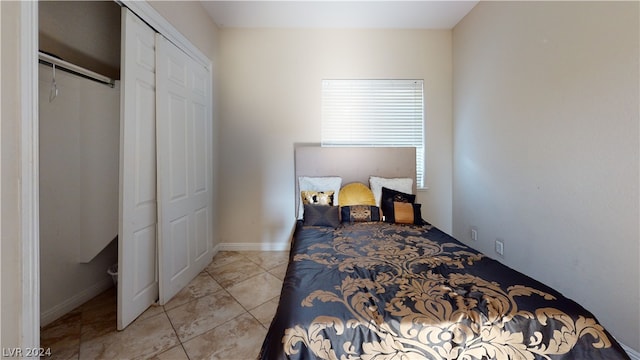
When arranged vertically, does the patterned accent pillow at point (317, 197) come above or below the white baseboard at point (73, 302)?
above

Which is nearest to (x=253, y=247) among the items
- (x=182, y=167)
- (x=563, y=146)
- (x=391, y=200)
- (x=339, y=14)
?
(x=182, y=167)

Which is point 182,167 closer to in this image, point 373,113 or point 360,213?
point 360,213

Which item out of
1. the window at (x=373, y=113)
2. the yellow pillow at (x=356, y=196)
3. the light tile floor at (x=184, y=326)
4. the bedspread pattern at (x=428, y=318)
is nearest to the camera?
the bedspread pattern at (x=428, y=318)

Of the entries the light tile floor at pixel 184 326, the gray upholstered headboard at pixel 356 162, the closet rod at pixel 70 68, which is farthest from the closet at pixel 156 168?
the gray upholstered headboard at pixel 356 162

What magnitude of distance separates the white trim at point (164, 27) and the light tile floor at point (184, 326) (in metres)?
2.30

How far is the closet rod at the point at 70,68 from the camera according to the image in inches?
64.9

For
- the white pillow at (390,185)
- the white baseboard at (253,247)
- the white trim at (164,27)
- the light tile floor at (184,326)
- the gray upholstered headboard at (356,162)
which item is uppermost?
the white trim at (164,27)

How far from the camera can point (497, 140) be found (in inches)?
94.3

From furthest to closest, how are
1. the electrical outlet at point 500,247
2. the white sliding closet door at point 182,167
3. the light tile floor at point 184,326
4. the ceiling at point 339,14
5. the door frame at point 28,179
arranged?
the ceiling at point 339,14
the electrical outlet at point 500,247
the white sliding closet door at point 182,167
the light tile floor at point 184,326
the door frame at point 28,179

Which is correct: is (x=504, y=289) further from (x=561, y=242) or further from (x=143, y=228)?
(x=143, y=228)

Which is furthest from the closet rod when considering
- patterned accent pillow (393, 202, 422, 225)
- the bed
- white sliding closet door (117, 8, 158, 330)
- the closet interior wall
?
patterned accent pillow (393, 202, 422, 225)

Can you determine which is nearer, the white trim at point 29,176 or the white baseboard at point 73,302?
the white trim at point 29,176

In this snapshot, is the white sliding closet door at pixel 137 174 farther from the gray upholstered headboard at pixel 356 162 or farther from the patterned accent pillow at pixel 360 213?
the patterned accent pillow at pixel 360 213

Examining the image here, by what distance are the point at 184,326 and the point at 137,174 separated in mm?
1200
